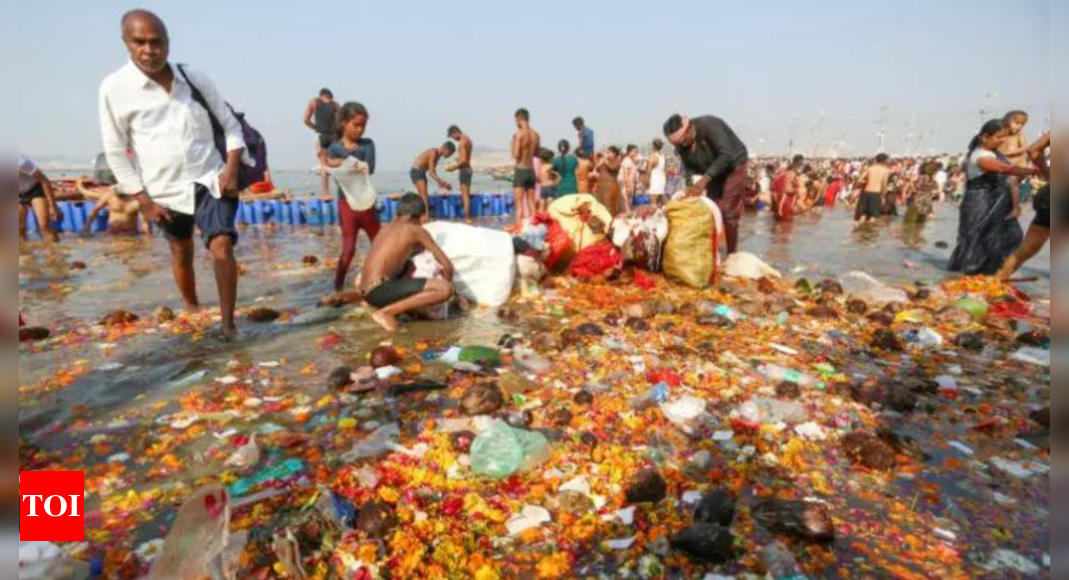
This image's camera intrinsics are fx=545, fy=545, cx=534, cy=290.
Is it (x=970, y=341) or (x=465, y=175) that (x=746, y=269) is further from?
(x=465, y=175)

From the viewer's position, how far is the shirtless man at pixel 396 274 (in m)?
3.81

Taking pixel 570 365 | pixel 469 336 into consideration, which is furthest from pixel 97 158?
pixel 570 365

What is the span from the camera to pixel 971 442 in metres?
2.23

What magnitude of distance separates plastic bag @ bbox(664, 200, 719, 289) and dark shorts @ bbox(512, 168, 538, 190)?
460cm

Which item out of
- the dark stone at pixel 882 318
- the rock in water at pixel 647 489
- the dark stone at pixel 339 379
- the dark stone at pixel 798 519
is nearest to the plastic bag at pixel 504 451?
the rock in water at pixel 647 489

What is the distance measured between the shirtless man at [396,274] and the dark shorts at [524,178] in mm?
5430

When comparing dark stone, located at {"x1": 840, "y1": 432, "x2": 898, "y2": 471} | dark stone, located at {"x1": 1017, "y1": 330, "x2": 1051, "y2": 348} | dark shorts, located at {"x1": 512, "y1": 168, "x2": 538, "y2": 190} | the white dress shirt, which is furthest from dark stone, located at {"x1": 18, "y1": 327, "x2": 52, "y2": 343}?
dark shorts, located at {"x1": 512, "y1": 168, "x2": 538, "y2": 190}

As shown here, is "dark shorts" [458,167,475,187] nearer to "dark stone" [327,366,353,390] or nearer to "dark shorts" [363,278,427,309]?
"dark shorts" [363,278,427,309]

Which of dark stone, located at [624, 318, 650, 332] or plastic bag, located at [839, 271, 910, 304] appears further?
plastic bag, located at [839, 271, 910, 304]

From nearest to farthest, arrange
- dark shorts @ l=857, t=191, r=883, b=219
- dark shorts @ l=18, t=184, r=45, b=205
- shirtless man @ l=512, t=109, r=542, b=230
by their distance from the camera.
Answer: dark shorts @ l=18, t=184, r=45, b=205
shirtless man @ l=512, t=109, r=542, b=230
dark shorts @ l=857, t=191, r=883, b=219

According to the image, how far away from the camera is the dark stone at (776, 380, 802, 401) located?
2.61 metres

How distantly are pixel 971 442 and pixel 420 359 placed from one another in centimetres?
263

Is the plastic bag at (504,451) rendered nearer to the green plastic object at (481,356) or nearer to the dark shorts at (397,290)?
the green plastic object at (481,356)

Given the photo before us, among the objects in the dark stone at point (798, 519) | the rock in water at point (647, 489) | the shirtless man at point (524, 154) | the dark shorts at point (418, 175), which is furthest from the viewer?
the dark shorts at point (418, 175)
